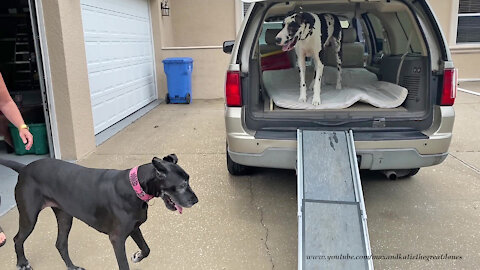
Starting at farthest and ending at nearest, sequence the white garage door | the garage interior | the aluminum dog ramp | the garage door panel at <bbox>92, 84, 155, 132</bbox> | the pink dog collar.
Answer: the garage interior < the garage door panel at <bbox>92, 84, 155, 132</bbox> < the white garage door < the aluminum dog ramp < the pink dog collar

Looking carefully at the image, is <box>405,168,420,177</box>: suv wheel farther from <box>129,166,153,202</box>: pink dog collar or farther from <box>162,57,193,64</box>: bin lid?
<box>162,57,193,64</box>: bin lid

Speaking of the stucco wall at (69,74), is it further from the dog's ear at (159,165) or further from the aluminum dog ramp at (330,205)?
the dog's ear at (159,165)

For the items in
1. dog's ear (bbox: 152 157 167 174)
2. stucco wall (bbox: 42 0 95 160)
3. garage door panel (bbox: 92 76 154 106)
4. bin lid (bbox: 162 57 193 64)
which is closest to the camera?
dog's ear (bbox: 152 157 167 174)

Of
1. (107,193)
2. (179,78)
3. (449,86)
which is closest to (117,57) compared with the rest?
(179,78)

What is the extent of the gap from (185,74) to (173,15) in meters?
3.28

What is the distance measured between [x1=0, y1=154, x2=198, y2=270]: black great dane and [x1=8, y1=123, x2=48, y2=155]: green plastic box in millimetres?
3117

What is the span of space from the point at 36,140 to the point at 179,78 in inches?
197

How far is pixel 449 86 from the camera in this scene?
363 centimetres

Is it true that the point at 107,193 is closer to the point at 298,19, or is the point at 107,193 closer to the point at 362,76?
the point at 298,19

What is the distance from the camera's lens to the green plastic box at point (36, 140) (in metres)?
5.73

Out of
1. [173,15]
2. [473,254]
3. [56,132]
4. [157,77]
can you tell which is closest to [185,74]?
[157,77]

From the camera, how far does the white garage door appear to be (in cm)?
693

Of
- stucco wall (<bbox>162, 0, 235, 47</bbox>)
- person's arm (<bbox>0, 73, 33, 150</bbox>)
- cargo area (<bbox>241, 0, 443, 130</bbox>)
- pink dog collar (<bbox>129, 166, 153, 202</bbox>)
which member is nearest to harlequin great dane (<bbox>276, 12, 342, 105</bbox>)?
cargo area (<bbox>241, 0, 443, 130</bbox>)

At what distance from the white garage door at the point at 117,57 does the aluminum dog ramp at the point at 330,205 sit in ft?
14.6
